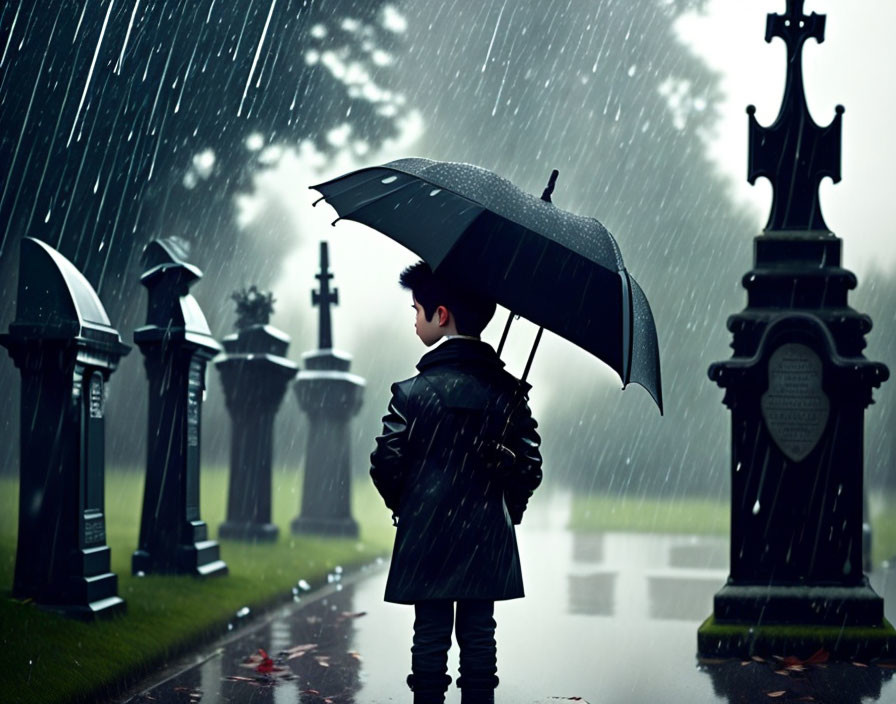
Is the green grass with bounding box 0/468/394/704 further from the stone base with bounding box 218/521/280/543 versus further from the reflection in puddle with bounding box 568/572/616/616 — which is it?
the reflection in puddle with bounding box 568/572/616/616

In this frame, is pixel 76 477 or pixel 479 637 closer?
pixel 479 637

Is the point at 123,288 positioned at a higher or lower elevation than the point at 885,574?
higher

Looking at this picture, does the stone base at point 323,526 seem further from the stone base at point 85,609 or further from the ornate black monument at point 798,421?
the ornate black monument at point 798,421

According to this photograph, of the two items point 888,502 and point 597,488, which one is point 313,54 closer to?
point 888,502

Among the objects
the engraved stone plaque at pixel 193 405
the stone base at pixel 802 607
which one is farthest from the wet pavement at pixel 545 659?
the engraved stone plaque at pixel 193 405

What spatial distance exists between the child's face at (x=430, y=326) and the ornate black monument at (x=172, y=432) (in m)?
6.08

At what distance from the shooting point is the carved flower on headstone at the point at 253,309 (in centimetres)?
1467

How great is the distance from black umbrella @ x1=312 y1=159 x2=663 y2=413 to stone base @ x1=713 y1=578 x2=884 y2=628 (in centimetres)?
389

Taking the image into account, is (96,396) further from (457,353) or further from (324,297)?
(324,297)

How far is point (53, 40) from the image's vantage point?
15883mm

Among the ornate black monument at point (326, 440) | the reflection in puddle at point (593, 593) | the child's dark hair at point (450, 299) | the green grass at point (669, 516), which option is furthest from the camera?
the green grass at point (669, 516)

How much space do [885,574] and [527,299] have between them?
1083 cm

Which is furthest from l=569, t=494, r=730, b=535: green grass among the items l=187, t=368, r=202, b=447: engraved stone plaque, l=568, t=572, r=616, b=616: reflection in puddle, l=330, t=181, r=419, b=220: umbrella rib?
l=330, t=181, r=419, b=220: umbrella rib

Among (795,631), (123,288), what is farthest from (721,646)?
(123,288)
